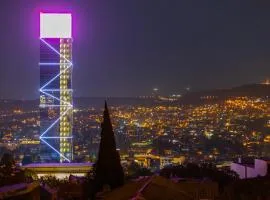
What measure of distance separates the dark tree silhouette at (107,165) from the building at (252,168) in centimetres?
1092

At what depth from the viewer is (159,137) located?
289 ft

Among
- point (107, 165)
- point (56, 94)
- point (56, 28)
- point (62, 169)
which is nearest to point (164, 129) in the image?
point (56, 94)

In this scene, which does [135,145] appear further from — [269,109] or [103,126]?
[103,126]

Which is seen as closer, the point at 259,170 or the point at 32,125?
the point at 259,170

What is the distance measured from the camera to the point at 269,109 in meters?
88.8

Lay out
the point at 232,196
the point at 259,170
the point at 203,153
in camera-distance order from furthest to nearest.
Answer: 1. the point at 203,153
2. the point at 259,170
3. the point at 232,196

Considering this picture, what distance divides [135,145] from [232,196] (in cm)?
5718

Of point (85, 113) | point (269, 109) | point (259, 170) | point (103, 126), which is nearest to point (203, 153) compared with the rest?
point (269, 109)

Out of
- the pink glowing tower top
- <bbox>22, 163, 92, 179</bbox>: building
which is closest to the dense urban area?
<bbox>22, 163, 92, 179</bbox>: building

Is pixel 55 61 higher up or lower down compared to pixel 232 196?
higher up

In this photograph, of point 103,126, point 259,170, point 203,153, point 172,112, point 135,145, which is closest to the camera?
point 103,126

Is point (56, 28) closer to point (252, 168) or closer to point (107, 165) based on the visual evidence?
point (252, 168)

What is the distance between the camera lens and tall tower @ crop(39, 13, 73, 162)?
7519cm

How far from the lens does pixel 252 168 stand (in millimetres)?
40281
